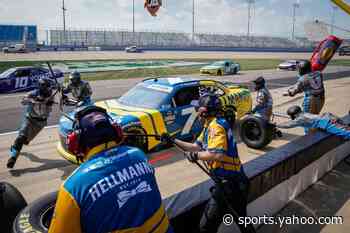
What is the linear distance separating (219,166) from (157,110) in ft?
12.7

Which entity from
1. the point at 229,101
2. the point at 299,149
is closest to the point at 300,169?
the point at 299,149

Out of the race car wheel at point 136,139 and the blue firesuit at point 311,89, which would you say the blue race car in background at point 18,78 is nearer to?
the race car wheel at point 136,139

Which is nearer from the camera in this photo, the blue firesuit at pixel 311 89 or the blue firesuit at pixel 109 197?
the blue firesuit at pixel 109 197

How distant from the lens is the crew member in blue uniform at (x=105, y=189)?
5.71 ft

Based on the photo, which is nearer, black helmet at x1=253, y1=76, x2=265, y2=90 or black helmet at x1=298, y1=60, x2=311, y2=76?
black helmet at x1=298, y1=60, x2=311, y2=76

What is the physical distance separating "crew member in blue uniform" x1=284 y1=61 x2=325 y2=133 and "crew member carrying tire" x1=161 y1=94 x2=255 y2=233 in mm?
4617

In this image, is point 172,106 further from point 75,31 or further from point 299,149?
point 75,31

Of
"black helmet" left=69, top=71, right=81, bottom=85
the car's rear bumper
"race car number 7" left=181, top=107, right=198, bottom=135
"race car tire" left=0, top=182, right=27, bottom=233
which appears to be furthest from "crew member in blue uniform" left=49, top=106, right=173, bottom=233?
"black helmet" left=69, top=71, right=81, bottom=85

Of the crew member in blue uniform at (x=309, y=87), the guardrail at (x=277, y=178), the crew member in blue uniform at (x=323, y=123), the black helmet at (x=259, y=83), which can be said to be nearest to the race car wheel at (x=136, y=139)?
the guardrail at (x=277, y=178)

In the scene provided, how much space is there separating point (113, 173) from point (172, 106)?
551cm

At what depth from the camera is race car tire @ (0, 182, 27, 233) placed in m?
3.37

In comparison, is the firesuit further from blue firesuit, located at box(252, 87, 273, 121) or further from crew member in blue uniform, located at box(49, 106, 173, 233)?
crew member in blue uniform, located at box(49, 106, 173, 233)

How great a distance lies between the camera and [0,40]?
216 ft

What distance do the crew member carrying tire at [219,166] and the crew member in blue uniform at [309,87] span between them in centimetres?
462
